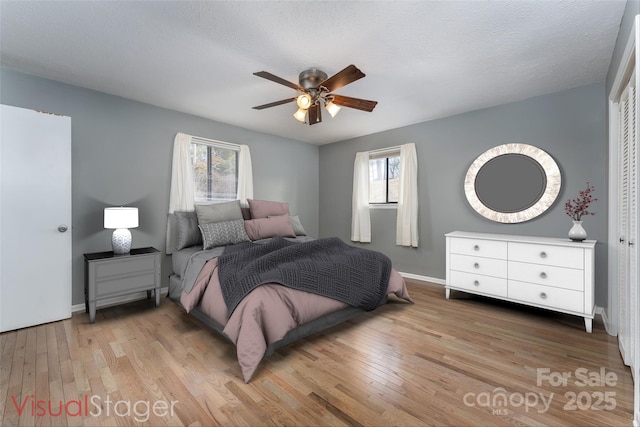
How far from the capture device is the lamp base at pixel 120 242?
2.89m

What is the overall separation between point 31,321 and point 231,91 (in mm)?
2959

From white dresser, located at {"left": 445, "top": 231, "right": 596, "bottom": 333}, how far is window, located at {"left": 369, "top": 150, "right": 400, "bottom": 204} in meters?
1.50

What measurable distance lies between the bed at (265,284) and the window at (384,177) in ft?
6.29

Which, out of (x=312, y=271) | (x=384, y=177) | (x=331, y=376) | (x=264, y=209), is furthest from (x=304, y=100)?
(x=384, y=177)

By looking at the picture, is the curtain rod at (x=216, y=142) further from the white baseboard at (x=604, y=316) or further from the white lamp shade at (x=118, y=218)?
the white baseboard at (x=604, y=316)

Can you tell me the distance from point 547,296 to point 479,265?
651mm

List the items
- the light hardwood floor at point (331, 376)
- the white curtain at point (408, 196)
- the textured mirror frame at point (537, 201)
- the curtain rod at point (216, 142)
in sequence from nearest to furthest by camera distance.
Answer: the light hardwood floor at point (331, 376) → the textured mirror frame at point (537, 201) → the curtain rod at point (216, 142) → the white curtain at point (408, 196)

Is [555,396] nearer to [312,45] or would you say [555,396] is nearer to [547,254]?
[547,254]

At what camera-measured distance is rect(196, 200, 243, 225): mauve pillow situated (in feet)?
11.0

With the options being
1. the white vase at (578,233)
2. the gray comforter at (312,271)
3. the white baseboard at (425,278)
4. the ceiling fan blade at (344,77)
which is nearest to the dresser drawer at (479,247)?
the white vase at (578,233)

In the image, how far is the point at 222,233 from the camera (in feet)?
10.6

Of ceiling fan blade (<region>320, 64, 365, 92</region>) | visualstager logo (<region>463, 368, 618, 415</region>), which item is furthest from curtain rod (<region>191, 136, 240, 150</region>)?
visualstager logo (<region>463, 368, 618, 415</region>)

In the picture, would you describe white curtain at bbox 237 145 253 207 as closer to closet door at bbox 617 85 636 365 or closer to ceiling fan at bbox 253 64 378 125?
ceiling fan at bbox 253 64 378 125

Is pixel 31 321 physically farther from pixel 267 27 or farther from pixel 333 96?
pixel 333 96
